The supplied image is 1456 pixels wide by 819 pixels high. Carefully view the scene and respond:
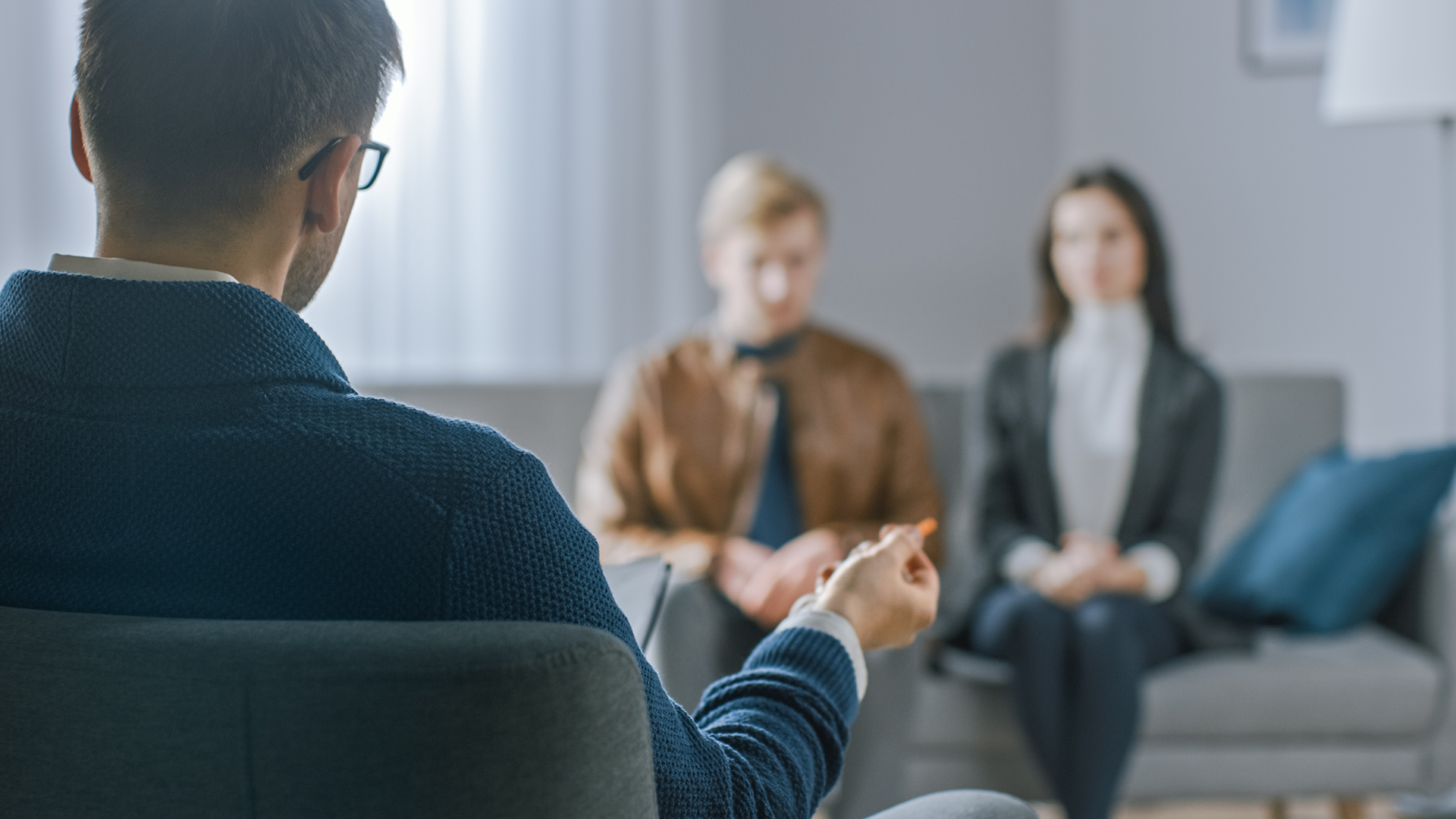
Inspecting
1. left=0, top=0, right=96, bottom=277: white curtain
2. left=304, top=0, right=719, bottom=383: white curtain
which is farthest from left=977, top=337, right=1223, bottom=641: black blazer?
left=0, top=0, right=96, bottom=277: white curtain

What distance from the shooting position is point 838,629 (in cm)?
78

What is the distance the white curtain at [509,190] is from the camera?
8.91ft

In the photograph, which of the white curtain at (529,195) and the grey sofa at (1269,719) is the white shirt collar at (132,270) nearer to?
the grey sofa at (1269,719)

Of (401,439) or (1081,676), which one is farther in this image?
(1081,676)

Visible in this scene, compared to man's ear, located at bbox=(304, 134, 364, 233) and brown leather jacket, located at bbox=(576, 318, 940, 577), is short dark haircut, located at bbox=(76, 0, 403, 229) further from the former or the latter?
brown leather jacket, located at bbox=(576, 318, 940, 577)

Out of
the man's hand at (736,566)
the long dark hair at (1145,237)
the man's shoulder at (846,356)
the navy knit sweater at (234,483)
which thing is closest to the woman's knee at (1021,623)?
the man's hand at (736,566)

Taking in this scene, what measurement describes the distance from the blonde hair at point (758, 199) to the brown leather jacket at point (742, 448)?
0.78ft

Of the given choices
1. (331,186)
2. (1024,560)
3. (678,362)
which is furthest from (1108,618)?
(331,186)

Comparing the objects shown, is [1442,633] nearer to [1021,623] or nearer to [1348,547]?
[1348,547]

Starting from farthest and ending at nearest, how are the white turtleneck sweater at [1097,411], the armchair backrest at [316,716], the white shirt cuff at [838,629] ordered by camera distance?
the white turtleneck sweater at [1097,411], the white shirt cuff at [838,629], the armchair backrest at [316,716]

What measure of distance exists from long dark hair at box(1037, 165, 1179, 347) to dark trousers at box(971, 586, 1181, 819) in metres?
0.57

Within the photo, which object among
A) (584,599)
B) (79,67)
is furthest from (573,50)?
(584,599)

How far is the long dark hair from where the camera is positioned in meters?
2.18

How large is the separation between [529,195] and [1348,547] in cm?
184
